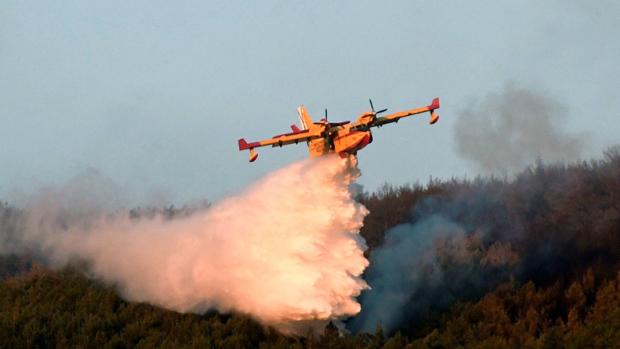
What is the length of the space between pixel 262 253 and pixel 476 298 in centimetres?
1089

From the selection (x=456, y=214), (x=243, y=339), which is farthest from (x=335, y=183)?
(x=456, y=214)

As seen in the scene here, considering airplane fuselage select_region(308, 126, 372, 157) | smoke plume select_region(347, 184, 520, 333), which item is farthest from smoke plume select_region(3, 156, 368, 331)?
smoke plume select_region(347, 184, 520, 333)

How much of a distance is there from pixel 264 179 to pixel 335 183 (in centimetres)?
449

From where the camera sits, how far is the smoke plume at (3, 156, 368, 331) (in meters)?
44.7

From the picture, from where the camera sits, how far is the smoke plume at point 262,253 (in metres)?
44.7

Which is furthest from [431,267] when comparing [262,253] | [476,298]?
[262,253]

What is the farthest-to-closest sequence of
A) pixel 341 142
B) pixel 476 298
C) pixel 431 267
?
1. pixel 431 267
2. pixel 476 298
3. pixel 341 142

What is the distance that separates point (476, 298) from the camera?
50.8 metres

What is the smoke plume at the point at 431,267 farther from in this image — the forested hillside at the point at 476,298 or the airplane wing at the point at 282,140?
the airplane wing at the point at 282,140

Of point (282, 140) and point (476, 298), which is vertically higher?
point (282, 140)

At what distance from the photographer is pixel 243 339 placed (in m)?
46.0

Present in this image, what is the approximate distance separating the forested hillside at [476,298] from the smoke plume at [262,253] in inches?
40.0

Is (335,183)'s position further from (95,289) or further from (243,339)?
(95,289)

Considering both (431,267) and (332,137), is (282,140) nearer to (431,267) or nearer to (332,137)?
(332,137)
